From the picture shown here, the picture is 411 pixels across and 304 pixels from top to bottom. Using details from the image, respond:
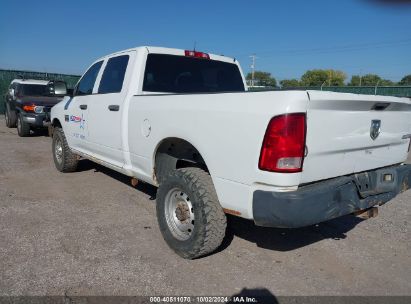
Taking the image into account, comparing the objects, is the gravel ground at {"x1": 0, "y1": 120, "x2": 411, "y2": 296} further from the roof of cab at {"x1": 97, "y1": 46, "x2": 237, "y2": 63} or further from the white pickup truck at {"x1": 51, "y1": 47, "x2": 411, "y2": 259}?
the roof of cab at {"x1": 97, "y1": 46, "x2": 237, "y2": 63}

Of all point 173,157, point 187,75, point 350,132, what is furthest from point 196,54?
point 350,132

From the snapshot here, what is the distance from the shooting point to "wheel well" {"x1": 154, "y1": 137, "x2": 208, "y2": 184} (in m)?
3.76

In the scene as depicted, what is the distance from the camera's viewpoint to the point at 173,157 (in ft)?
13.0

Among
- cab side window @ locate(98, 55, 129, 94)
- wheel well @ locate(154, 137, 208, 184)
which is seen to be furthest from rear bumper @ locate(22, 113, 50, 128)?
wheel well @ locate(154, 137, 208, 184)

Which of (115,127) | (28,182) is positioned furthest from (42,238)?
(28,182)

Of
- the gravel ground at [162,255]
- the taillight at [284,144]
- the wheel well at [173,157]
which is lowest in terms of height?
the gravel ground at [162,255]

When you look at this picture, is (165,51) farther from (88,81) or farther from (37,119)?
(37,119)

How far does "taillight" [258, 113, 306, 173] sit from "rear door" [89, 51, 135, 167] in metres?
2.29

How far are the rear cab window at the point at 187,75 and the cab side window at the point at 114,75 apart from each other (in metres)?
0.38

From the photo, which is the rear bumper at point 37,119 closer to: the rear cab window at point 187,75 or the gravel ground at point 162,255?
the gravel ground at point 162,255

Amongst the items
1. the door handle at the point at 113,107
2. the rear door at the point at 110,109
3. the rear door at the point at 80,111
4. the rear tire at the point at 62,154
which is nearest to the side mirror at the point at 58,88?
the rear door at the point at 80,111

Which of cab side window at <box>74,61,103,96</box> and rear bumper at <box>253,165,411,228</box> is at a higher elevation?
cab side window at <box>74,61,103,96</box>

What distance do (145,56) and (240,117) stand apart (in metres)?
2.17

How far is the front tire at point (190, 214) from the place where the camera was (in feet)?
10.5
